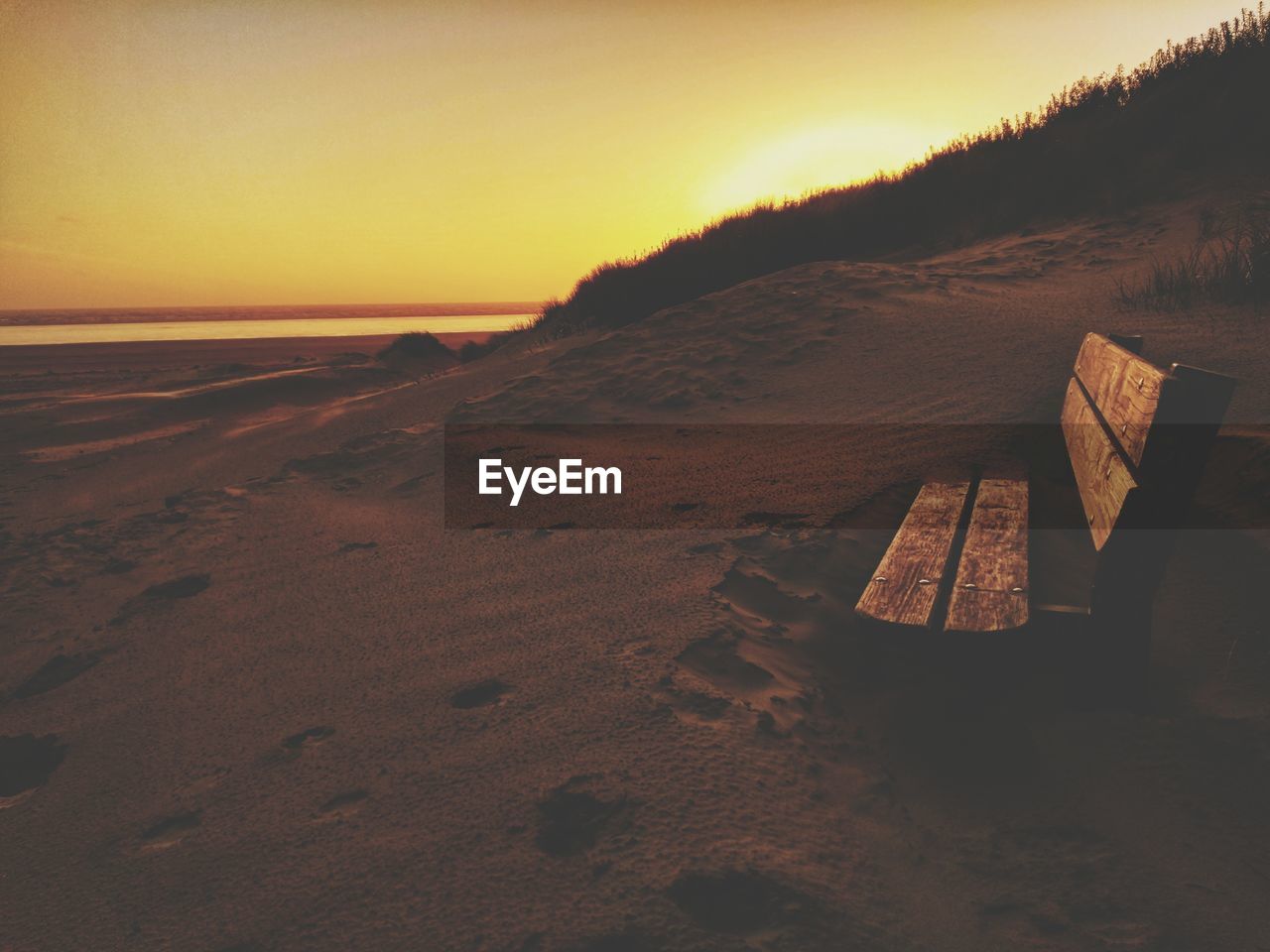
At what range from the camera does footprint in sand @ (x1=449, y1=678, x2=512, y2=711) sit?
2172 mm

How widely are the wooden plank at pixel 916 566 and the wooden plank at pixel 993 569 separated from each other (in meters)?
0.06

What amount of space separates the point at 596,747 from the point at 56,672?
2216 mm

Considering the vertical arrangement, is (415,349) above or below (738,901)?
above

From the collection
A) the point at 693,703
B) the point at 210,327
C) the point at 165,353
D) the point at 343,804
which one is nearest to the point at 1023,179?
the point at 693,703

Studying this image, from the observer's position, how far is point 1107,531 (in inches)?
74.2

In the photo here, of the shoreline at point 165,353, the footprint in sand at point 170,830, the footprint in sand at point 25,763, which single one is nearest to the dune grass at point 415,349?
the shoreline at point 165,353

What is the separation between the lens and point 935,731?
1.96 meters

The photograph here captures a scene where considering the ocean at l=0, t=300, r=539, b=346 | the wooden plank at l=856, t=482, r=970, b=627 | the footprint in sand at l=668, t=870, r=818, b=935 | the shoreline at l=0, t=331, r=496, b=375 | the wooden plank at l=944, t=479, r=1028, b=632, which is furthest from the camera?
the ocean at l=0, t=300, r=539, b=346

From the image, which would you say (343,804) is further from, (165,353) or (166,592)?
(165,353)

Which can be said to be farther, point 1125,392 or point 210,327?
point 210,327

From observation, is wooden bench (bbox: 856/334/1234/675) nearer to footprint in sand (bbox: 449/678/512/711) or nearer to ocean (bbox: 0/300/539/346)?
footprint in sand (bbox: 449/678/512/711)

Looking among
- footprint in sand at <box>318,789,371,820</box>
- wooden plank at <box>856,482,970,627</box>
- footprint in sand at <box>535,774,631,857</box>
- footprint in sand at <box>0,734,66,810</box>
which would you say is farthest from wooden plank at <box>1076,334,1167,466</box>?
footprint in sand at <box>0,734,66,810</box>

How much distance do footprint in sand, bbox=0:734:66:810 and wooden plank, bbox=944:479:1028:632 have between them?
8.42ft

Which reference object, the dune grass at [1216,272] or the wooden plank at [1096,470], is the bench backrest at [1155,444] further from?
the dune grass at [1216,272]
